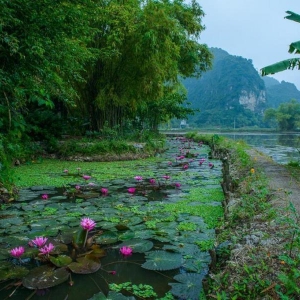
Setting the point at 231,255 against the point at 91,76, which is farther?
the point at 91,76

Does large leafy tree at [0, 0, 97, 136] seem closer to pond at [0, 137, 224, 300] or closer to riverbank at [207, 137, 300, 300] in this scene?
pond at [0, 137, 224, 300]

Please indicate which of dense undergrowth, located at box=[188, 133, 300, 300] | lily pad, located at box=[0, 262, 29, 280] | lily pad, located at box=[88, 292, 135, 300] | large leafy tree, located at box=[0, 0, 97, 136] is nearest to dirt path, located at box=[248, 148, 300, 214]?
dense undergrowth, located at box=[188, 133, 300, 300]

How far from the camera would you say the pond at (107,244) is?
6.81 feet

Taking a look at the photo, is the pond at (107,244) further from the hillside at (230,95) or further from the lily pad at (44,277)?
the hillside at (230,95)

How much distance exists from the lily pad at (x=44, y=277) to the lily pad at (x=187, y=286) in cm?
77

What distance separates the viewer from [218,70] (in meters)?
98.2

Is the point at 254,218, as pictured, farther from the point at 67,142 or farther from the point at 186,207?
the point at 67,142

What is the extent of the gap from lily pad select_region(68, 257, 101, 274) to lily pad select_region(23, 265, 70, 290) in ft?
0.21

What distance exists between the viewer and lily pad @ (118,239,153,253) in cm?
263

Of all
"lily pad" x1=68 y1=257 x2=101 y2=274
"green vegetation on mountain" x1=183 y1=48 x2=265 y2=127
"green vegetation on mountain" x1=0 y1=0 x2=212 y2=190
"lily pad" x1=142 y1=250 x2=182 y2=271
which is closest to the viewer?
"lily pad" x1=68 y1=257 x2=101 y2=274

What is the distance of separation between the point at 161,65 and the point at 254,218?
8.44 m

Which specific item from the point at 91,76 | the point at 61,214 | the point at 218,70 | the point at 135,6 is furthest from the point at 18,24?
the point at 218,70

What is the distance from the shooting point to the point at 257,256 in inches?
75.6

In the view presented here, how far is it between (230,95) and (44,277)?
289ft
